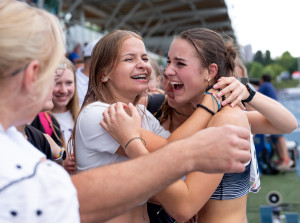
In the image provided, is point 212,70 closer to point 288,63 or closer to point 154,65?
point 154,65

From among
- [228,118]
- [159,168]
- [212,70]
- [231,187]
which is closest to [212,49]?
[212,70]

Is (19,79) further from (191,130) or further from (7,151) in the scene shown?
(191,130)

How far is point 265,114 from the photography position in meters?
1.99

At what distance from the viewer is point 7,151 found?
84cm

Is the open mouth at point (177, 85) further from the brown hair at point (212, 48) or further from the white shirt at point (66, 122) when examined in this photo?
the white shirt at point (66, 122)

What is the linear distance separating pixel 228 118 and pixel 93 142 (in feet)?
2.34

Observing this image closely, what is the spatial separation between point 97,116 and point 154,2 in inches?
753

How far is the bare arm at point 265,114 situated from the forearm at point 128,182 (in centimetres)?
85

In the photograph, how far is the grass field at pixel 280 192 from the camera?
4.76 metres

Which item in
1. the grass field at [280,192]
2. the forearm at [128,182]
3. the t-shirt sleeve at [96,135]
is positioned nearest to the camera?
the forearm at [128,182]

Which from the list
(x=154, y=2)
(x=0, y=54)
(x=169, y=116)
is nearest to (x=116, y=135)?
(x=0, y=54)

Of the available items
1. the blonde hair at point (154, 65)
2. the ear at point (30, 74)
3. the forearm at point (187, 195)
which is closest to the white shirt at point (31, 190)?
the ear at point (30, 74)

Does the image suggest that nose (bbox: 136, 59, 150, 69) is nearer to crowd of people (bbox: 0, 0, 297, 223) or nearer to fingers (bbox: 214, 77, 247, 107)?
crowd of people (bbox: 0, 0, 297, 223)

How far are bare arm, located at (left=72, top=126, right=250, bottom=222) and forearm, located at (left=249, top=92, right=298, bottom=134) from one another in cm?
95
